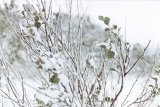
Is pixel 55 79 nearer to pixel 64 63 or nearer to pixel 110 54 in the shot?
pixel 64 63

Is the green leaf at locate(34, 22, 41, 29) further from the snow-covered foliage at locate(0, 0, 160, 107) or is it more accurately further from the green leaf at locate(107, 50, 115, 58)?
the green leaf at locate(107, 50, 115, 58)

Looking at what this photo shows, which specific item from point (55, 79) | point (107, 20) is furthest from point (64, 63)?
point (107, 20)

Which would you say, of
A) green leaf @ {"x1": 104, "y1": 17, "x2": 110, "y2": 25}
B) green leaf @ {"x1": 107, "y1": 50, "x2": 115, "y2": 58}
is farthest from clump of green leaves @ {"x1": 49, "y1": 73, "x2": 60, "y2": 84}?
green leaf @ {"x1": 104, "y1": 17, "x2": 110, "y2": 25}

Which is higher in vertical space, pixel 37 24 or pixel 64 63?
pixel 37 24

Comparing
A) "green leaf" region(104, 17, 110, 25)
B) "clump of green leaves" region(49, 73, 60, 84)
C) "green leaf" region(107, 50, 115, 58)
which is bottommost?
"clump of green leaves" region(49, 73, 60, 84)

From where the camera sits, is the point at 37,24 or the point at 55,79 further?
the point at 37,24

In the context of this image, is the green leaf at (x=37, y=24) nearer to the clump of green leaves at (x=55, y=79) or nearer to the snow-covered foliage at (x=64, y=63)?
the snow-covered foliage at (x=64, y=63)

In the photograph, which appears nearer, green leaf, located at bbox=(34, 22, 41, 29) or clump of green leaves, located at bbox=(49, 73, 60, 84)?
clump of green leaves, located at bbox=(49, 73, 60, 84)

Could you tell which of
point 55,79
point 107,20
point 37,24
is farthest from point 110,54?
point 37,24

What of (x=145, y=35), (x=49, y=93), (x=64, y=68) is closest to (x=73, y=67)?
(x=64, y=68)

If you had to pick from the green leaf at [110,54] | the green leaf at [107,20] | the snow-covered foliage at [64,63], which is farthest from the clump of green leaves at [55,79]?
the green leaf at [107,20]

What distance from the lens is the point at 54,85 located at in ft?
7.57

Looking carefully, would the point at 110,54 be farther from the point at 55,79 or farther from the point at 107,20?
the point at 55,79

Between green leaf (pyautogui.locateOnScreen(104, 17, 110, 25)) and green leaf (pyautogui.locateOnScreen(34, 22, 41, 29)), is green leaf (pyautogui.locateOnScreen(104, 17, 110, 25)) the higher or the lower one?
the higher one
